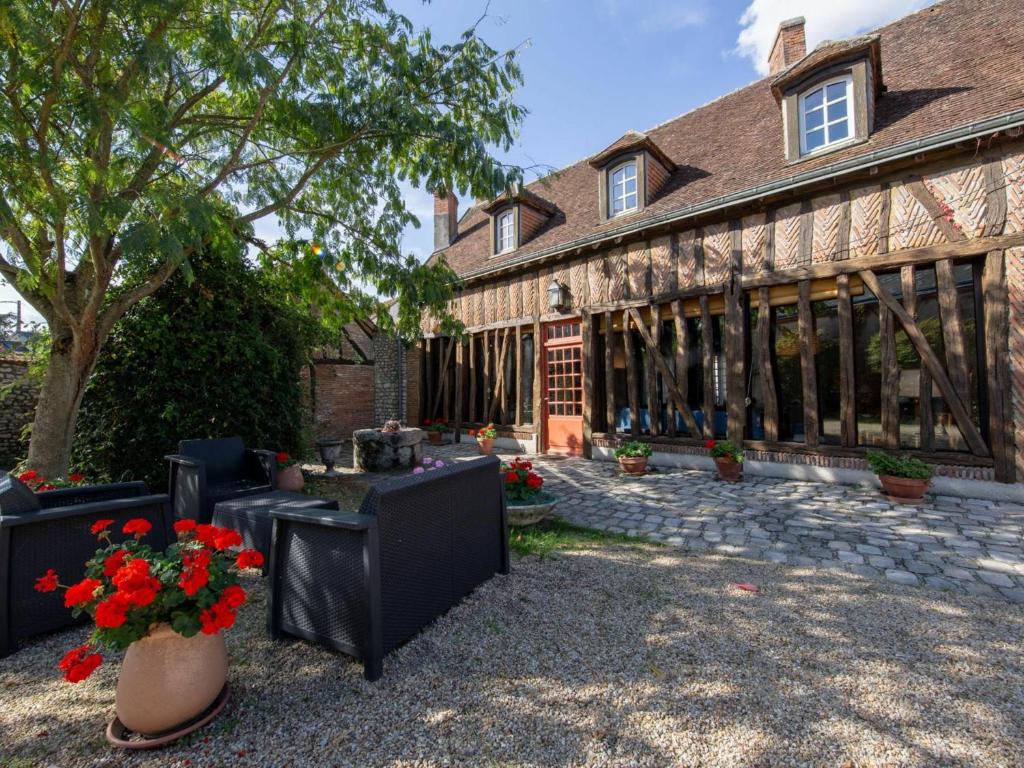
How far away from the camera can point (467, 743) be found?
5.90ft

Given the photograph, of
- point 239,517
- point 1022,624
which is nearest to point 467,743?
point 239,517

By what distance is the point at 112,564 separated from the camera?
183 centimetres

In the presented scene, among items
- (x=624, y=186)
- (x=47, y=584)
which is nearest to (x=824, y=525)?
(x=47, y=584)

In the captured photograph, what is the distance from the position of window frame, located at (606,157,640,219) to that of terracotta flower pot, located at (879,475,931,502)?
5.81 m

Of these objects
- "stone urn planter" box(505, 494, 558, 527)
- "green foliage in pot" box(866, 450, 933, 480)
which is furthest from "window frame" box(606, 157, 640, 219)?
"stone urn planter" box(505, 494, 558, 527)

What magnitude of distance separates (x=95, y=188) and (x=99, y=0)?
1.44 metres

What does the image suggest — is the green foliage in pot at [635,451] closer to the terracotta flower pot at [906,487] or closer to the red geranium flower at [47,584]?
the terracotta flower pot at [906,487]

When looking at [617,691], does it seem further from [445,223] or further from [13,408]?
[445,223]

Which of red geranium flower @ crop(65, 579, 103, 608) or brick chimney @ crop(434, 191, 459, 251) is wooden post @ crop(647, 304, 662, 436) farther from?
brick chimney @ crop(434, 191, 459, 251)

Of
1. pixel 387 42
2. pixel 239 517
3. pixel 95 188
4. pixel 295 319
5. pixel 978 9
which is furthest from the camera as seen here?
pixel 978 9

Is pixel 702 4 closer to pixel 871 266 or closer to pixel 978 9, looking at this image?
pixel 871 266

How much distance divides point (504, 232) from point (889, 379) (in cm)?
809

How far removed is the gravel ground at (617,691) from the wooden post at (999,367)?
3.62 metres

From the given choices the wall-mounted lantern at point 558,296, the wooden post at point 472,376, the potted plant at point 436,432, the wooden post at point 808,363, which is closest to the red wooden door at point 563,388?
the wall-mounted lantern at point 558,296
